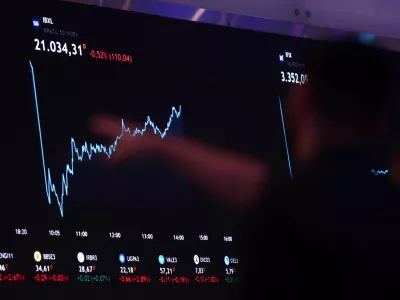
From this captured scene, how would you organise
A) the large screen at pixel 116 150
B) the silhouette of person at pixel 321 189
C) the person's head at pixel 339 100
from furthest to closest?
the person's head at pixel 339 100 < the silhouette of person at pixel 321 189 < the large screen at pixel 116 150

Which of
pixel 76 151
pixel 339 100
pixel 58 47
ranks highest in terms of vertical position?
pixel 58 47

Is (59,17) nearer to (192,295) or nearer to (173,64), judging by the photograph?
(173,64)

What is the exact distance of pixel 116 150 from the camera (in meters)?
1.91

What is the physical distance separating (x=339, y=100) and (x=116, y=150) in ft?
2.08

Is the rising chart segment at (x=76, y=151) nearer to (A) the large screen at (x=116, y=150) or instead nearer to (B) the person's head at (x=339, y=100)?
(A) the large screen at (x=116, y=150)

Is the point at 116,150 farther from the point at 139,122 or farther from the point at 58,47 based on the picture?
the point at 58,47

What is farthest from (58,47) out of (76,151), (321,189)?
(321,189)

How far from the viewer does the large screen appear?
1788 millimetres

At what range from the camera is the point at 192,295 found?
1895 millimetres

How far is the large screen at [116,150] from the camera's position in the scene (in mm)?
1788

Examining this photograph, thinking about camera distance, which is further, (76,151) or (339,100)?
(339,100)

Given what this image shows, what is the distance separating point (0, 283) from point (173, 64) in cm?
66

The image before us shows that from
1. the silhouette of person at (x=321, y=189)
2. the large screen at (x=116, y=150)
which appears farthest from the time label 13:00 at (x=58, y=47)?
the silhouette of person at (x=321, y=189)

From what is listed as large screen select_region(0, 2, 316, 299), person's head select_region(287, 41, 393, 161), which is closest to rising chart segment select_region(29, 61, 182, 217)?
large screen select_region(0, 2, 316, 299)
